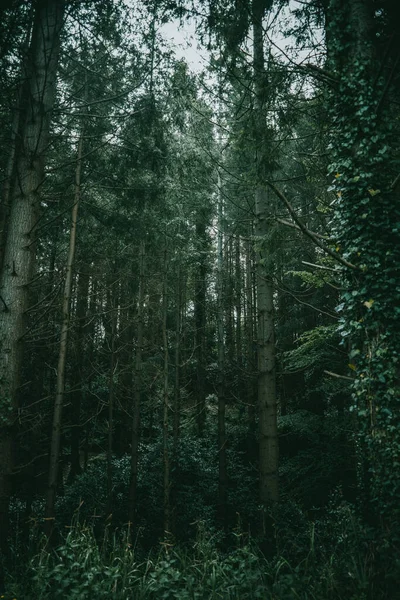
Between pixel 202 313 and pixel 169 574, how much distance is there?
12.9 metres

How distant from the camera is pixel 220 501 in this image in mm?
10125

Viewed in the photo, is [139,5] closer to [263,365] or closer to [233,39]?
[233,39]

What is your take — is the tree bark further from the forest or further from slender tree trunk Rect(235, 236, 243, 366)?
the forest

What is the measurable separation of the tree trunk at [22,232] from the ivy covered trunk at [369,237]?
371cm

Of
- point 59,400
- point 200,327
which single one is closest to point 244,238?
point 59,400

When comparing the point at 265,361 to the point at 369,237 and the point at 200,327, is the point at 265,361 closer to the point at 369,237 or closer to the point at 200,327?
the point at 369,237

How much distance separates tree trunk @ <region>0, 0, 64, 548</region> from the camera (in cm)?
446

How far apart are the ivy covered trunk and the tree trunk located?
3708mm

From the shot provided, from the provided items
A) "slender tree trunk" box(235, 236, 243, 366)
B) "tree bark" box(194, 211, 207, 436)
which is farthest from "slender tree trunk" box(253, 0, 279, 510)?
"tree bark" box(194, 211, 207, 436)

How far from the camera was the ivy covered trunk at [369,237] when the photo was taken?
10.7ft

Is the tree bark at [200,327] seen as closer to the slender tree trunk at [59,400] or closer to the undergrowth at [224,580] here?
the slender tree trunk at [59,400]

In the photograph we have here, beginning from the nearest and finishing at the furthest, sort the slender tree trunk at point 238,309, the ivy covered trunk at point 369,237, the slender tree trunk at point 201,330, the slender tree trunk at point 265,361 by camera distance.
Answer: the ivy covered trunk at point 369,237, the slender tree trunk at point 265,361, the slender tree trunk at point 201,330, the slender tree trunk at point 238,309

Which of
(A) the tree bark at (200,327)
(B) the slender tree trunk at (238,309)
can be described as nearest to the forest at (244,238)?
(A) the tree bark at (200,327)

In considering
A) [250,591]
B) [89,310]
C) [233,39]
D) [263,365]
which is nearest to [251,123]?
[233,39]
